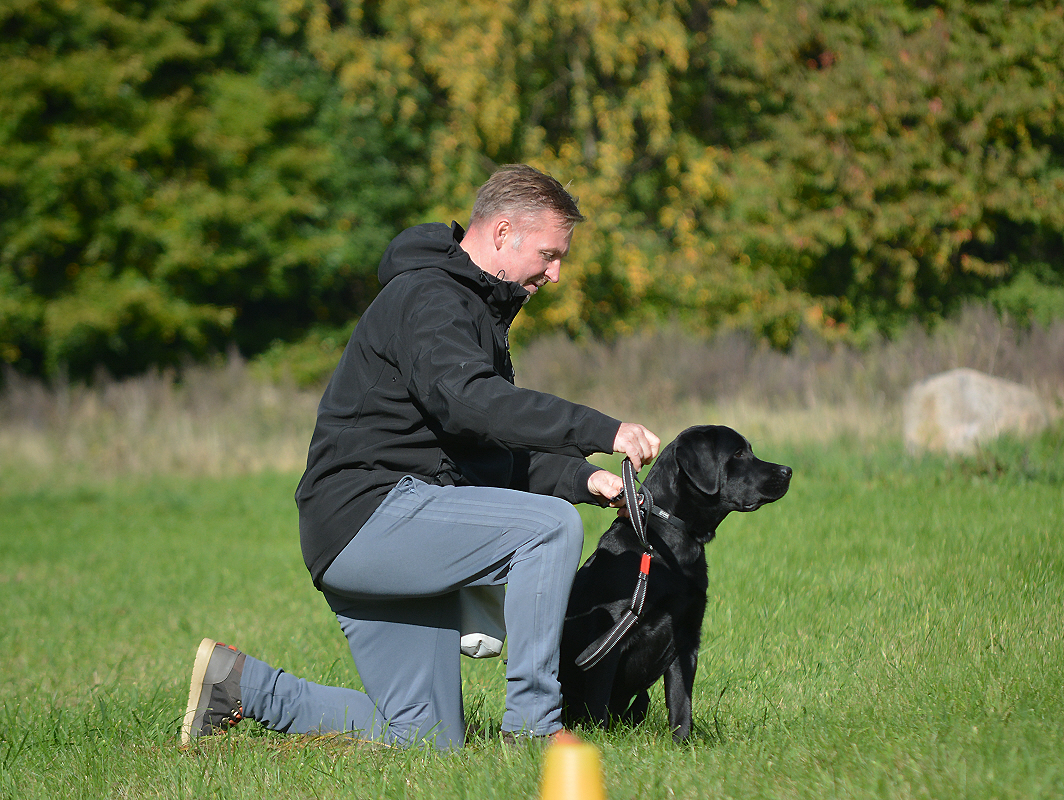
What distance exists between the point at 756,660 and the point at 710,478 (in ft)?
4.21

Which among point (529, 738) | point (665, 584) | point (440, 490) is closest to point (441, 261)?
point (440, 490)

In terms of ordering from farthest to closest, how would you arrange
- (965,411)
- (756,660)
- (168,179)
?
(168,179)
(965,411)
(756,660)

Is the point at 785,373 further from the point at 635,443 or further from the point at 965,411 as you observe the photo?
the point at 635,443

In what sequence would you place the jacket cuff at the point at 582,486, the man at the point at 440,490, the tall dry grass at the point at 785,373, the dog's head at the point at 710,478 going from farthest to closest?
the tall dry grass at the point at 785,373 < the dog's head at the point at 710,478 < the jacket cuff at the point at 582,486 < the man at the point at 440,490

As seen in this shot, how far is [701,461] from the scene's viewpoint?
3924 mm

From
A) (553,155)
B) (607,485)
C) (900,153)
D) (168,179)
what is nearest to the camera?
(607,485)

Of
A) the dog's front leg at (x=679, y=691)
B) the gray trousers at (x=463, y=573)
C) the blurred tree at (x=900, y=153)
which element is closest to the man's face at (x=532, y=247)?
the gray trousers at (x=463, y=573)

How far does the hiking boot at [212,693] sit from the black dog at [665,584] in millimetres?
1258

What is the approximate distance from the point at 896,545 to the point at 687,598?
9.82ft

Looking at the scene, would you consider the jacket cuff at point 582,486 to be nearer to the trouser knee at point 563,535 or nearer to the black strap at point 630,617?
the black strap at point 630,617

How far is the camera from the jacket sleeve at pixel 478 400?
3.02 meters

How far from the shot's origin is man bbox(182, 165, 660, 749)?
315cm

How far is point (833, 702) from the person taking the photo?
3.95 metres

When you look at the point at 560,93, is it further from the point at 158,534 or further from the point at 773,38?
the point at 158,534
